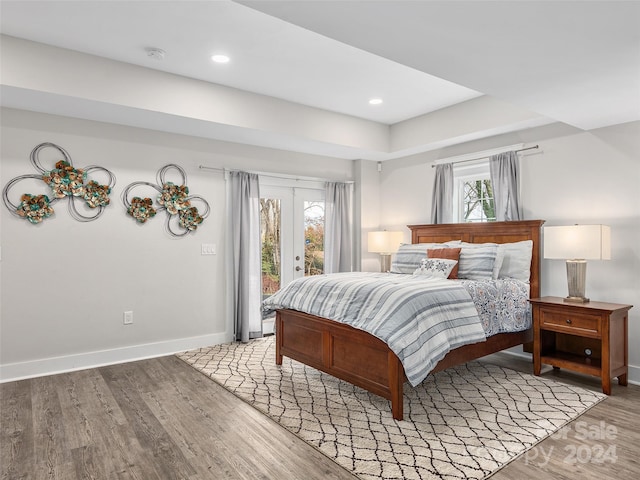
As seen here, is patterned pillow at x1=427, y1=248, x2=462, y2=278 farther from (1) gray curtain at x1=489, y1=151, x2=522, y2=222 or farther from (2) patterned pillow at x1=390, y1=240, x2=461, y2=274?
(1) gray curtain at x1=489, y1=151, x2=522, y2=222

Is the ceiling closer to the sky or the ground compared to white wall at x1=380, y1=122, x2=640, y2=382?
closer to the sky

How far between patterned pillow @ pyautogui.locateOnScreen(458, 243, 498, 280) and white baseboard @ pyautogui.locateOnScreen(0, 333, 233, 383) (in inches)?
112

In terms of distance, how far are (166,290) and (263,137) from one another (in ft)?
6.62

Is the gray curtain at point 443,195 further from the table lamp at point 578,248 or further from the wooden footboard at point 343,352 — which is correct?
the wooden footboard at point 343,352

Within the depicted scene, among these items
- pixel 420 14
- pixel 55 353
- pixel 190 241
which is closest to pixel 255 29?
pixel 420 14

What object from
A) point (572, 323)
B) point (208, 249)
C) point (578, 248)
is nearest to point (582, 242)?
point (578, 248)

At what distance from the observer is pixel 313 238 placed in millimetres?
5785

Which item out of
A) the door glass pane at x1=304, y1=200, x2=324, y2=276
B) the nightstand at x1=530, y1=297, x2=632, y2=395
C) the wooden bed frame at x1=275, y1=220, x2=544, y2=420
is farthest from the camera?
the door glass pane at x1=304, y1=200, x2=324, y2=276

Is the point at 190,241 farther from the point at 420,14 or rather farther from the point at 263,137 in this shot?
the point at 420,14

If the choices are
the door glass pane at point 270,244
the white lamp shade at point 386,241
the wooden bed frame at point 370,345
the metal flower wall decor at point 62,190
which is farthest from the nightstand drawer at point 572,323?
the metal flower wall decor at point 62,190

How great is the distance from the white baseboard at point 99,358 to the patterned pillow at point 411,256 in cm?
221

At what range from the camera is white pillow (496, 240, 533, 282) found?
4122mm

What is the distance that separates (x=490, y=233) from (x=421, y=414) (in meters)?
2.45

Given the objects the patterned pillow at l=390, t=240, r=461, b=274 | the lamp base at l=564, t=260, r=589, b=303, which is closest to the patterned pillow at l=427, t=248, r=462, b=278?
the patterned pillow at l=390, t=240, r=461, b=274
